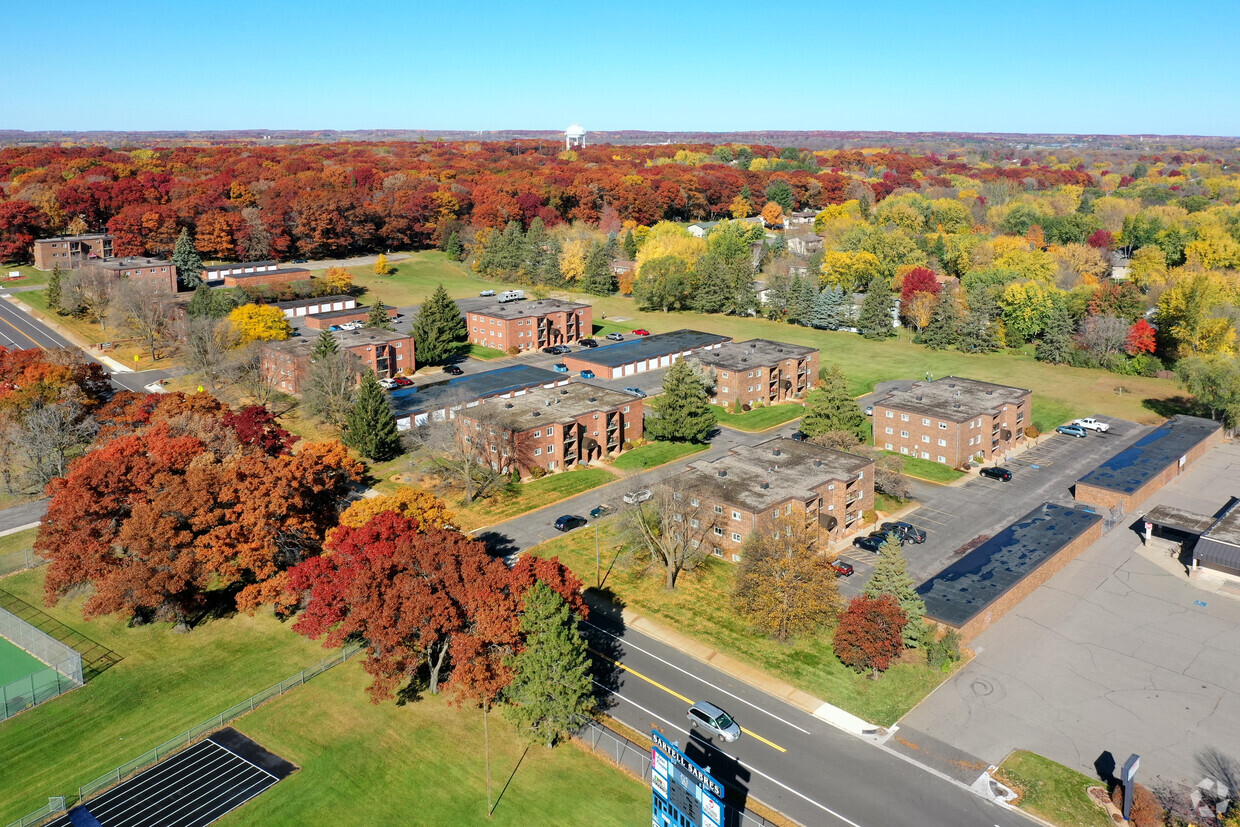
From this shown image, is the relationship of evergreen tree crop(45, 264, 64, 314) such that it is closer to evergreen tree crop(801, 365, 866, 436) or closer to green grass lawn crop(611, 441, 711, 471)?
green grass lawn crop(611, 441, 711, 471)

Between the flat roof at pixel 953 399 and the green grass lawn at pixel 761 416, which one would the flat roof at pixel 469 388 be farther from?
the flat roof at pixel 953 399

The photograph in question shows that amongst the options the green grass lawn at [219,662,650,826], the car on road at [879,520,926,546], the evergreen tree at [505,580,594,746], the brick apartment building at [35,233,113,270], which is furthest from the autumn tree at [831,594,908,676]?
the brick apartment building at [35,233,113,270]

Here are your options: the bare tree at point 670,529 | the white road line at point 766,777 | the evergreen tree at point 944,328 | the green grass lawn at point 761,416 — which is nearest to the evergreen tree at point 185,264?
the green grass lawn at point 761,416

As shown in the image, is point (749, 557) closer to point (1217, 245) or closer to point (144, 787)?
point (144, 787)

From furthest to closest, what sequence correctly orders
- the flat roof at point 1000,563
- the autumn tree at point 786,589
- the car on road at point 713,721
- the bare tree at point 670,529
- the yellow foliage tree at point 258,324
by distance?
the yellow foliage tree at point 258,324 → the bare tree at point 670,529 → the flat roof at point 1000,563 → the autumn tree at point 786,589 → the car on road at point 713,721

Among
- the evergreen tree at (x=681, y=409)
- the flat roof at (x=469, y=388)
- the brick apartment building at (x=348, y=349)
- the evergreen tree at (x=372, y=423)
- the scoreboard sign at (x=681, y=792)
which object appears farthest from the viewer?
the brick apartment building at (x=348, y=349)

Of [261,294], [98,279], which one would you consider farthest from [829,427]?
[98,279]
